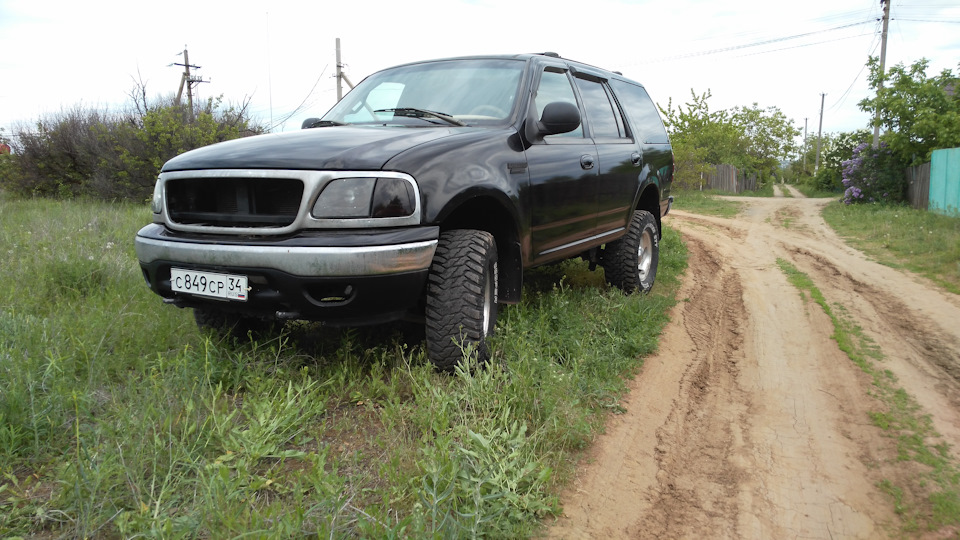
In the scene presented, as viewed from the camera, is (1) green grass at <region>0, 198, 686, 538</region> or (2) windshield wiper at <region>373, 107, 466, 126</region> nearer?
(1) green grass at <region>0, 198, 686, 538</region>

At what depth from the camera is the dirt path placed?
2.58 meters

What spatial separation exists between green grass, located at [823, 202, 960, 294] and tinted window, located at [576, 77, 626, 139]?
399 cm

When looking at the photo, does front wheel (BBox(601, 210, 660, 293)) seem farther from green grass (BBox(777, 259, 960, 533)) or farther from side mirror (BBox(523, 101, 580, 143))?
side mirror (BBox(523, 101, 580, 143))

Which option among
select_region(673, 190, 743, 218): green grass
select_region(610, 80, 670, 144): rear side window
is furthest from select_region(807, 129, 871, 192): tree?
select_region(610, 80, 670, 144): rear side window

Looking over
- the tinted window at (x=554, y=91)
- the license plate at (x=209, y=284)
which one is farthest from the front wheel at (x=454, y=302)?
the tinted window at (x=554, y=91)

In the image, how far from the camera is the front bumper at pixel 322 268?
280 cm

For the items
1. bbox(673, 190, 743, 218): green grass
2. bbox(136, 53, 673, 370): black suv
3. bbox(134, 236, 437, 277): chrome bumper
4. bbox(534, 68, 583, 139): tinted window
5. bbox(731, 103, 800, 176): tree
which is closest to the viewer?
bbox(134, 236, 437, 277): chrome bumper

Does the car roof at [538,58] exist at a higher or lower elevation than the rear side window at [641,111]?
higher

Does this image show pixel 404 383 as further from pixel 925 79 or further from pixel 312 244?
pixel 925 79

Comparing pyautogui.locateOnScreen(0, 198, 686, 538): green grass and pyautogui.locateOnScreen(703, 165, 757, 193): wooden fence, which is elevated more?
pyautogui.locateOnScreen(703, 165, 757, 193): wooden fence

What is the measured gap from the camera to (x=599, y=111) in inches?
205

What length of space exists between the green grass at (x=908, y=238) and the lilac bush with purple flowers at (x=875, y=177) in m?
1.46

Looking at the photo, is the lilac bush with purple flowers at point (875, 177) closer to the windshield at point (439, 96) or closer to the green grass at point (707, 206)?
the green grass at point (707, 206)

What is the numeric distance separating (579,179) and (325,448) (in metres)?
2.71
